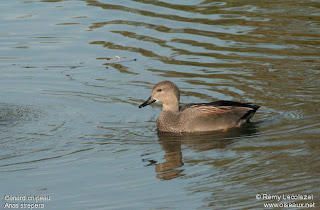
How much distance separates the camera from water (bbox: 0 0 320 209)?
28.9 feet

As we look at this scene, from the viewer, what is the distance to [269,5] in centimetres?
1862

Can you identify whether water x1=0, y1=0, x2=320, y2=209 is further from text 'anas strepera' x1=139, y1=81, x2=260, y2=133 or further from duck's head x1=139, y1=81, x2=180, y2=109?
duck's head x1=139, y1=81, x2=180, y2=109

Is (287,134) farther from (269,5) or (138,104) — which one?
(269,5)

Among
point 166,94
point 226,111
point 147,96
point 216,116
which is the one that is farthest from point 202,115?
point 147,96

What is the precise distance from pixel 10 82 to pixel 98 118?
2814 millimetres

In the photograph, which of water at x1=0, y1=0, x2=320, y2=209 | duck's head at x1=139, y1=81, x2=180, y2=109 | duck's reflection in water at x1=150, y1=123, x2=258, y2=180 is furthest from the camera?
duck's head at x1=139, y1=81, x2=180, y2=109

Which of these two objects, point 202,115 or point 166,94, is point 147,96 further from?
point 202,115

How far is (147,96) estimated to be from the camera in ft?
43.3

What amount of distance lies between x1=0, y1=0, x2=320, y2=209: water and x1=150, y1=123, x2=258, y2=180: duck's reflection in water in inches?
1.2

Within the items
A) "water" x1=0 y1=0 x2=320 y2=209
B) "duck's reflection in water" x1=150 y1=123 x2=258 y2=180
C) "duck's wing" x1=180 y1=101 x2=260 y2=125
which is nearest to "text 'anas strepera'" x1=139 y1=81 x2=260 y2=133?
"duck's wing" x1=180 y1=101 x2=260 y2=125

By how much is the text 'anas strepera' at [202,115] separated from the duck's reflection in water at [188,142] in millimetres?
131

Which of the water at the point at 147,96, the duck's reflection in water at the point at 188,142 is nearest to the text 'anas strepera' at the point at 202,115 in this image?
the duck's reflection in water at the point at 188,142

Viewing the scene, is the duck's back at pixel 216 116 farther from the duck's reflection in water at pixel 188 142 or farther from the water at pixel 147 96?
the water at pixel 147 96

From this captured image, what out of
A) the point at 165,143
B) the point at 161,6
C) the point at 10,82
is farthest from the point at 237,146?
the point at 161,6
